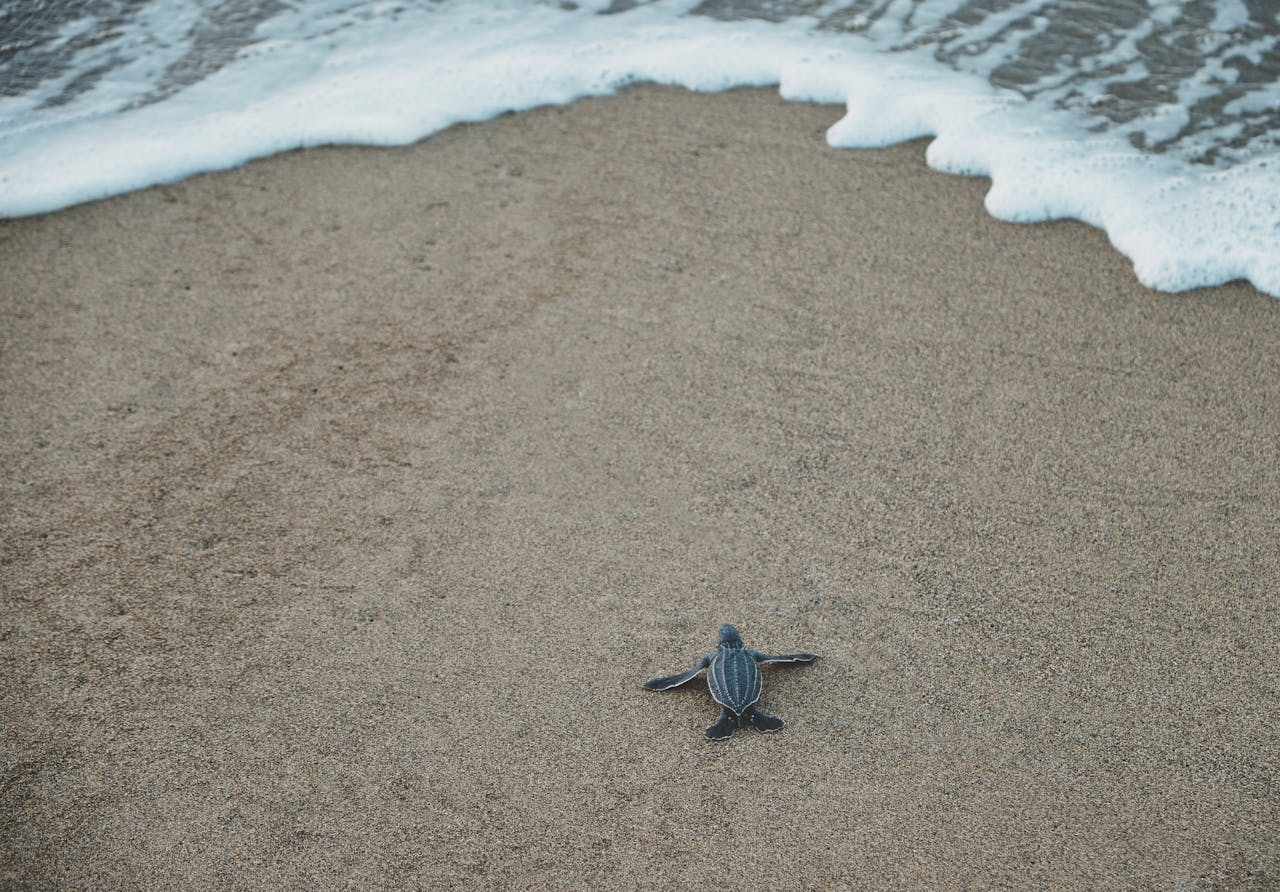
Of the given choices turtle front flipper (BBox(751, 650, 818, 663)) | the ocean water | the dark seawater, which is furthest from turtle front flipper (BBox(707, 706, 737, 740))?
the dark seawater

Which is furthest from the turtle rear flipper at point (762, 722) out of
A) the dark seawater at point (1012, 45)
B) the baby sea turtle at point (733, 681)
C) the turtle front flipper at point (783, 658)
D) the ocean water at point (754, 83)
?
the dark seawater at point (1012, 45)

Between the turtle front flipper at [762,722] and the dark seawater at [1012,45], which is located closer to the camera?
the turtle front flipper at [762,722]

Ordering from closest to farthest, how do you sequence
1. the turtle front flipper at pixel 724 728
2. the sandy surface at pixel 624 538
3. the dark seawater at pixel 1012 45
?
the sandy surface at pixel 624 538 < the turtle front flipper at pixel 724 728 < the dark seawater at pixel 1012 45

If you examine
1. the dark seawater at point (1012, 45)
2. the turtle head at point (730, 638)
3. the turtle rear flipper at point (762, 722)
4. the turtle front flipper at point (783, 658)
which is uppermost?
the dark seawater at point (1012, 45)

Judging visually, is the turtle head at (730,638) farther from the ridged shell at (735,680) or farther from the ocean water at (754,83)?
the ocean water at (754,83)

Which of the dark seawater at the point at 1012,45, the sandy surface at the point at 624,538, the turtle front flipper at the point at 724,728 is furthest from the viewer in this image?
the dark seawater at the point at 1012,45

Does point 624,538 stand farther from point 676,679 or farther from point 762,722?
point 762,722

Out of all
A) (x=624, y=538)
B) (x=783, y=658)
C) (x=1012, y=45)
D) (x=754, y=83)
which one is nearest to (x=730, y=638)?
(x=783, y=658)
